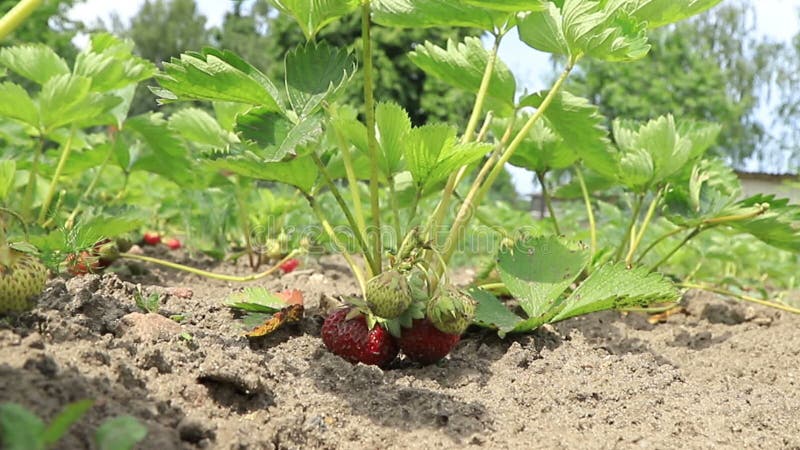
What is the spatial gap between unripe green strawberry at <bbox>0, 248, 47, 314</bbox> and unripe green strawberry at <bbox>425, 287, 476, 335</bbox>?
591mm

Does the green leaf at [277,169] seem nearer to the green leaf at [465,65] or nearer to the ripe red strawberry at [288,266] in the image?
the green leaf at [465,65]

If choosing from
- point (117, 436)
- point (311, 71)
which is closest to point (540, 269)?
point (311, 71)

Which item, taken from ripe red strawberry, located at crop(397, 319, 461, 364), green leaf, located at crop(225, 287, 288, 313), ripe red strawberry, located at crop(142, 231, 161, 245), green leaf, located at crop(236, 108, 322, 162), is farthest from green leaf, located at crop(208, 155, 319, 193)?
ripe red strawberry, located at crop(142, 231, 161, 245)

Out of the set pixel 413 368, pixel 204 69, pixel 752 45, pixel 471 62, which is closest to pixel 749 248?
pixel 471 62

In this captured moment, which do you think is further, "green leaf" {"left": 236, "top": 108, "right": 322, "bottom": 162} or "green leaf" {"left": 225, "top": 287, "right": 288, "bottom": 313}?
"green leaf" {"left": 225, "top": 287, "right": 288, "bottom": 313}

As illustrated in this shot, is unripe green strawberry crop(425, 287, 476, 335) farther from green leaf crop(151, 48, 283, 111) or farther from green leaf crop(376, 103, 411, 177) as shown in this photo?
green leaf crop(151, 48, 283, 111)

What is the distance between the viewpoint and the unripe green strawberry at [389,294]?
1214 millimetres

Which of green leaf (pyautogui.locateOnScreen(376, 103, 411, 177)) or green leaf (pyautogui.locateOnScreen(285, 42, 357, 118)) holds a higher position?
green leaf (pyautogui.locateOnScreen(285, 42, 357, 118))

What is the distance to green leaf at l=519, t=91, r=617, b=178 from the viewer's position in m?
1.68

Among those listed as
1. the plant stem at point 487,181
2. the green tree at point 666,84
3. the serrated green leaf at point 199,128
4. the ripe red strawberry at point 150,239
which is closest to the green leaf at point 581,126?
the plant stem at point 487,181

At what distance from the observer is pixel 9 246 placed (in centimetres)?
95

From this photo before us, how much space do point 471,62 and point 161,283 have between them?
1024mm

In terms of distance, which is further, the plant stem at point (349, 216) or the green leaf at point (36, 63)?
the green leaf at point (36, 63)

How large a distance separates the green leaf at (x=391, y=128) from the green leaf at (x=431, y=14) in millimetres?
196
